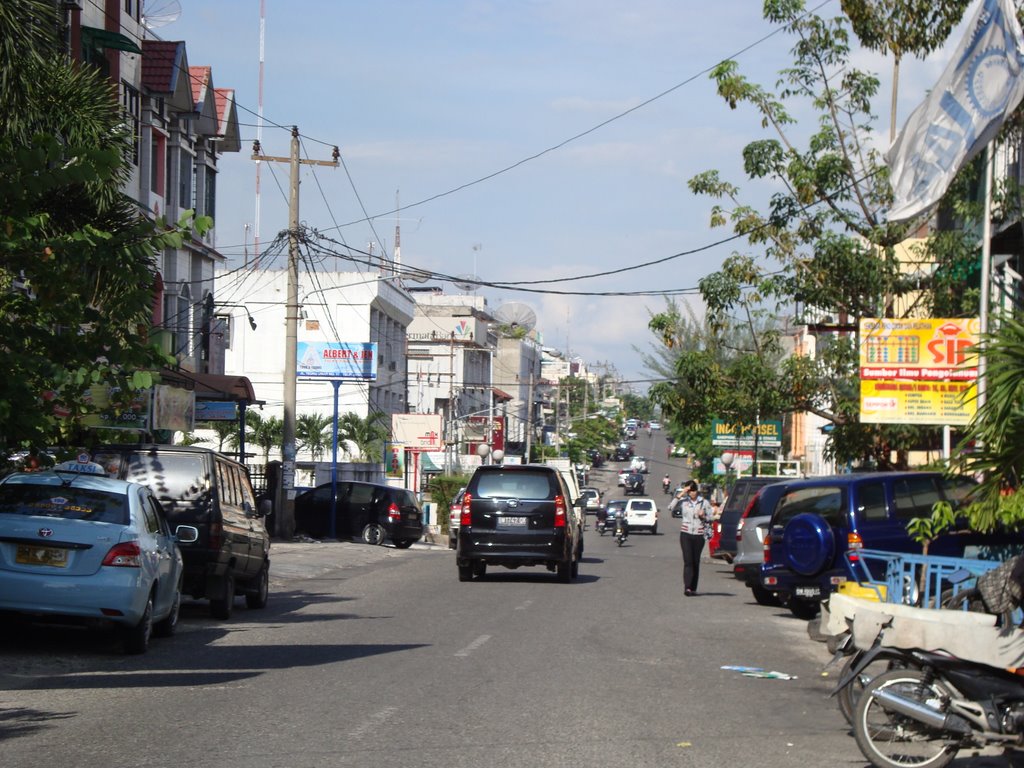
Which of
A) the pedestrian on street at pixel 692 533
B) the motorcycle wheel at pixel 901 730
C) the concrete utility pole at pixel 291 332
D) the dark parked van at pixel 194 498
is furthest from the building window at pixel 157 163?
the motorcycle wheel at pixel 901 730

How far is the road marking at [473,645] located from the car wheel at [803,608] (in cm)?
602

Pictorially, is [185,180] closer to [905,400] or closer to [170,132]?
[170,132]

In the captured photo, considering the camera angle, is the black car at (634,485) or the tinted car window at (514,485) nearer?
the tinted car window at (514,485)

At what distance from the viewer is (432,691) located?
10930mm

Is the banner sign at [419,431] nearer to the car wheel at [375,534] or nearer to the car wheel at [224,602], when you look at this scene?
the car wheel at [375,534]

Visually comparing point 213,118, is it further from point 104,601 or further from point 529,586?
point 104,601

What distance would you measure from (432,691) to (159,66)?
26940 millimetres

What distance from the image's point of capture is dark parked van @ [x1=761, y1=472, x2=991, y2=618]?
1585cm

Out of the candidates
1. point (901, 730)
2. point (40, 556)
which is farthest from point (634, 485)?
point (901, 730)

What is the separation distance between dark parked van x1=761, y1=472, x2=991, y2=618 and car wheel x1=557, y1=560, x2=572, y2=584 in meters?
6.30

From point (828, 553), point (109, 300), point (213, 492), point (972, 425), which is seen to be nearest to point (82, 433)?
point (213, 492)

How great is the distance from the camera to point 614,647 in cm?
1438

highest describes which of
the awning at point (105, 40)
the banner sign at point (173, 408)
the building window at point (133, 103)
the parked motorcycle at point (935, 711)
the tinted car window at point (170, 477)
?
the awning at point (105, 40)

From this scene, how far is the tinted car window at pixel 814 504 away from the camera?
55.4 ft
